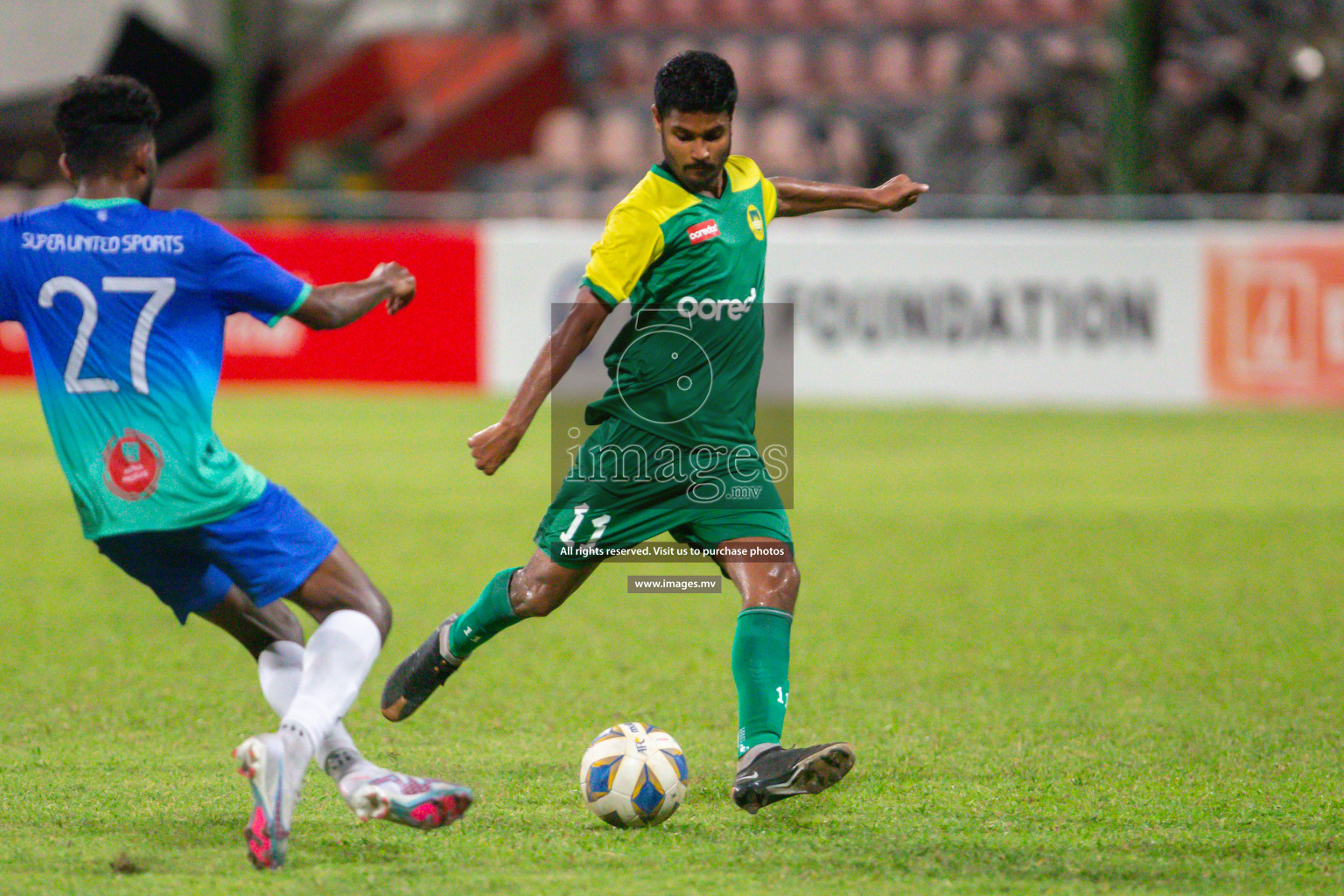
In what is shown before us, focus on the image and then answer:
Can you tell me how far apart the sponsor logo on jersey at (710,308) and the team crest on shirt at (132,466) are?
1374mm

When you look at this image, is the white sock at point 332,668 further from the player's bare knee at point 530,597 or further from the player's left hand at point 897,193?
the player's left hand at point 897,193

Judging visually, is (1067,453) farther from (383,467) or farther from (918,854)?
(918,854)

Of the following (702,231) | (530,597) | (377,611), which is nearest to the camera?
(377,611)

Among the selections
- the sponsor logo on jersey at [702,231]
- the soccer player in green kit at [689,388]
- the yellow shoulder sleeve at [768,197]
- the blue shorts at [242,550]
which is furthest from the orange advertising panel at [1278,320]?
the blue shorts at [242,550]

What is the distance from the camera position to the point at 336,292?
4117 millimetres

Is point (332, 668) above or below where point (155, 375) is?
below

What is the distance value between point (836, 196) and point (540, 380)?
118cm

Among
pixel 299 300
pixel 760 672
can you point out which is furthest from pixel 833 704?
pixel 299 300

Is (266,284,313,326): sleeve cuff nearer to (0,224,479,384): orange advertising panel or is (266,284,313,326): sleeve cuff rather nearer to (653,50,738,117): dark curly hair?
(653,50,738,117): dark curly hair

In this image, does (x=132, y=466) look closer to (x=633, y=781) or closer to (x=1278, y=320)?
(x=633, y=781)

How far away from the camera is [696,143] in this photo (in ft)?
14.5

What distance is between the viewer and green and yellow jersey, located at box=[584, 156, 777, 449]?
445 cm

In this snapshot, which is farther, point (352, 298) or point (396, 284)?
point (396, 284)

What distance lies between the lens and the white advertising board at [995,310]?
15492 mm
